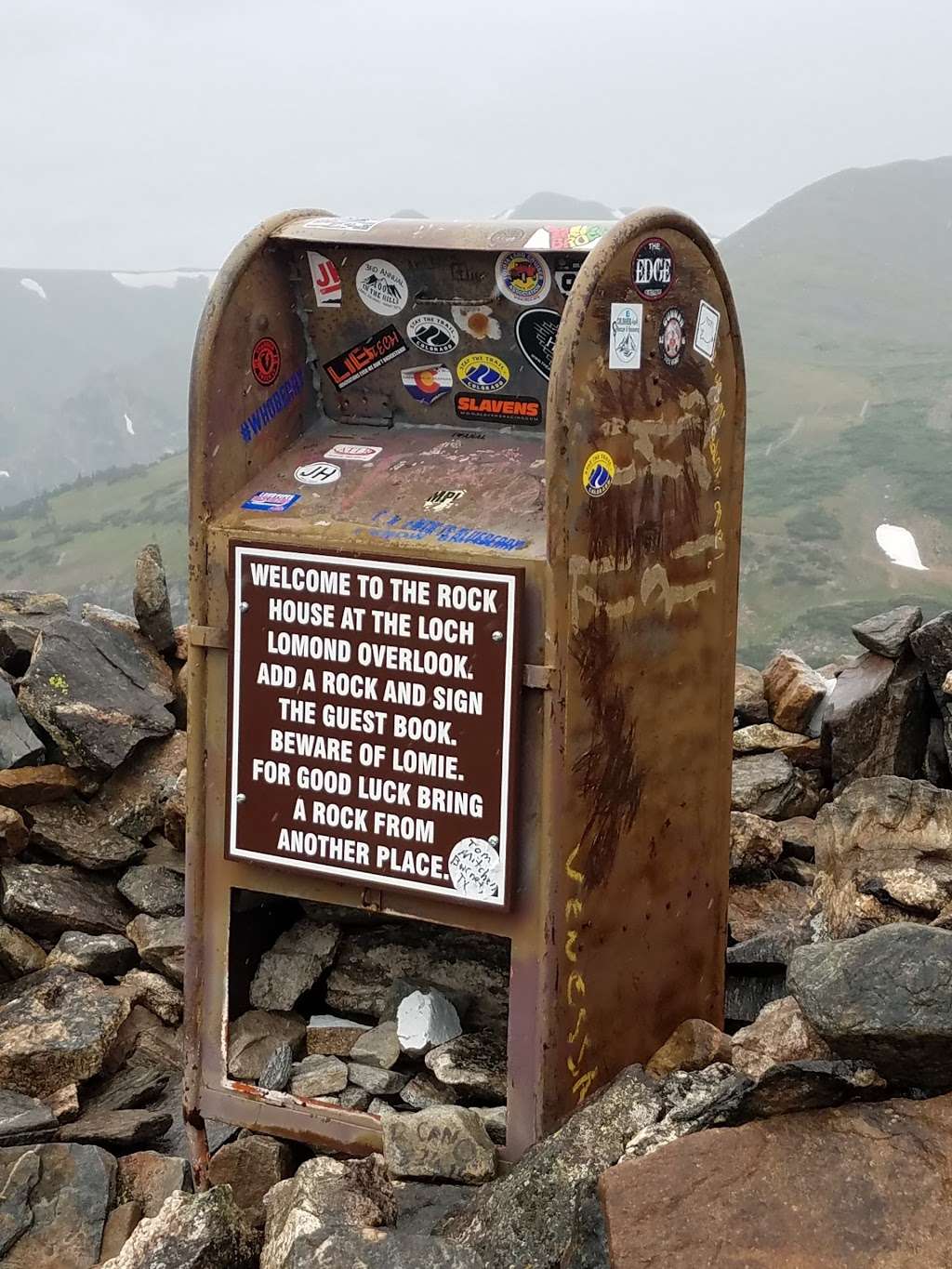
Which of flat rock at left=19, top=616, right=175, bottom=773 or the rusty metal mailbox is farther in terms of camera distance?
flat rock at left=19, top=616, right=175, bottom=773

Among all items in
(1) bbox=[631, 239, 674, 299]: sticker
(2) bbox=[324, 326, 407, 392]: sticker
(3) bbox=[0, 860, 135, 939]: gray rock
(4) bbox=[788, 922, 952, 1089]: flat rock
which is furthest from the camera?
(3) bbox=[0, 860, 135, 939]: gray rock

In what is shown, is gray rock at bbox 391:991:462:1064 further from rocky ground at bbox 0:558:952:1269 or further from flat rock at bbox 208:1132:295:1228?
flat rock at bbox 208:1132:295:1228

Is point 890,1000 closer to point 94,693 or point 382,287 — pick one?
point 382,287

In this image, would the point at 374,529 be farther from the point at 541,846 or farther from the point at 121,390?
the point at 121,390

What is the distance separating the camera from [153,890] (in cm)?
491

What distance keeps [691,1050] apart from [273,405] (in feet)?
6.73

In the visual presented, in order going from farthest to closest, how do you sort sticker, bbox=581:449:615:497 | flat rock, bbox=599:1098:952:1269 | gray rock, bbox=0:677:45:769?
gray rock, bbox=0:677:45:769 → sticker, bbox=581:449:615:497 → flat rock, bbox=599:1098:952:1269

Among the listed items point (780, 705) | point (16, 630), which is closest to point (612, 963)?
point (780, 705)

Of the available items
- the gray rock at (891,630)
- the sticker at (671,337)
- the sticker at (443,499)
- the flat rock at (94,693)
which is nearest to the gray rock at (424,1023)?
the sticker at (443,499)

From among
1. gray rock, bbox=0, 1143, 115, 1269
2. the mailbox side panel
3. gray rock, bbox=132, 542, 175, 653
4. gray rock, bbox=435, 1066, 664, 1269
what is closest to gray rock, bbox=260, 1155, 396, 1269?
gray rock, bbox=435, 1066, 664, 1269

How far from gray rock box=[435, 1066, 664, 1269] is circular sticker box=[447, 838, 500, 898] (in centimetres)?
56

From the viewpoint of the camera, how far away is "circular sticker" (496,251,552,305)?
3285mm

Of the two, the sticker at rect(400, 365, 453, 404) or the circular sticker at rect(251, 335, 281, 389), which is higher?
the circular sticker at rect(251, 335, 281, 389)

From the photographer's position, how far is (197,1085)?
3.53m
